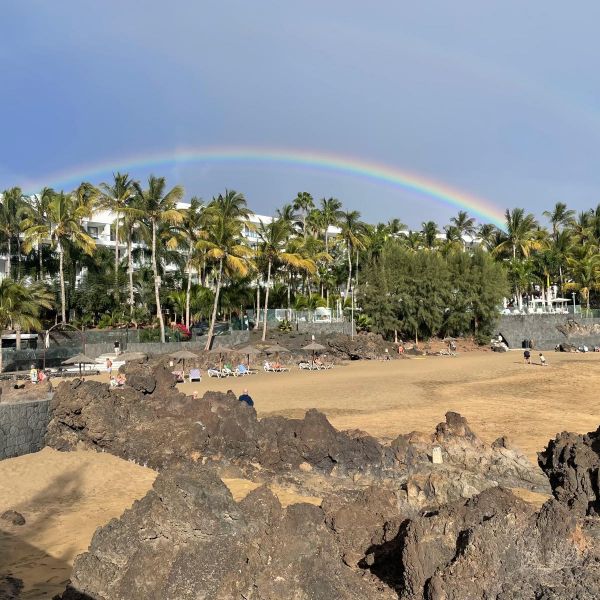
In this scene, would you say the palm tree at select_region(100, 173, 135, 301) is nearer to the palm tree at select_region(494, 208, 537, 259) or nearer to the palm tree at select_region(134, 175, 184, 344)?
the palm tree at select_region(134, 175, 184, 344)

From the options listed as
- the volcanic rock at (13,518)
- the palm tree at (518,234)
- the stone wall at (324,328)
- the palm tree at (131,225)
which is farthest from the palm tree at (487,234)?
the volcanic rock at (13,518)

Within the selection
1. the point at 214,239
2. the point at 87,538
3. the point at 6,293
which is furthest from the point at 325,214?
the point at 87,538

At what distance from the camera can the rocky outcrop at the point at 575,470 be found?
9.25 metres

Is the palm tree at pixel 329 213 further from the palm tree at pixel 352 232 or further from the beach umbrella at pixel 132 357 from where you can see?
the beach umbrella at pixel 132 357

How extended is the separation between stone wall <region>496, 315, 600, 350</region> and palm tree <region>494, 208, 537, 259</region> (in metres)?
17.1

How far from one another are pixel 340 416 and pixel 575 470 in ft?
39.9

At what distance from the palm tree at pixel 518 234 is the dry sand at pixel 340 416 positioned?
114 feet

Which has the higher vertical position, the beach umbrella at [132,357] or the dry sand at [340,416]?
the beach umbrella at [132,357]

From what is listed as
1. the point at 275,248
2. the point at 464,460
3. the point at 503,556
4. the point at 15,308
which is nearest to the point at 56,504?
the point at 464,460

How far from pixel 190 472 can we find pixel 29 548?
4080 mm

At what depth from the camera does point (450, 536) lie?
6.01 m

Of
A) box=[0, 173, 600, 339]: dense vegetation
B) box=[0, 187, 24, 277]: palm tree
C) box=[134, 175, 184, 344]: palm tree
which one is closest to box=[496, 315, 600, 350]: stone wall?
box=[0, 173, 600, 339]: dense vegetation

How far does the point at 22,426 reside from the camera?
50.8 feet

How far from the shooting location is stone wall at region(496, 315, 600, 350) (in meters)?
60.3
